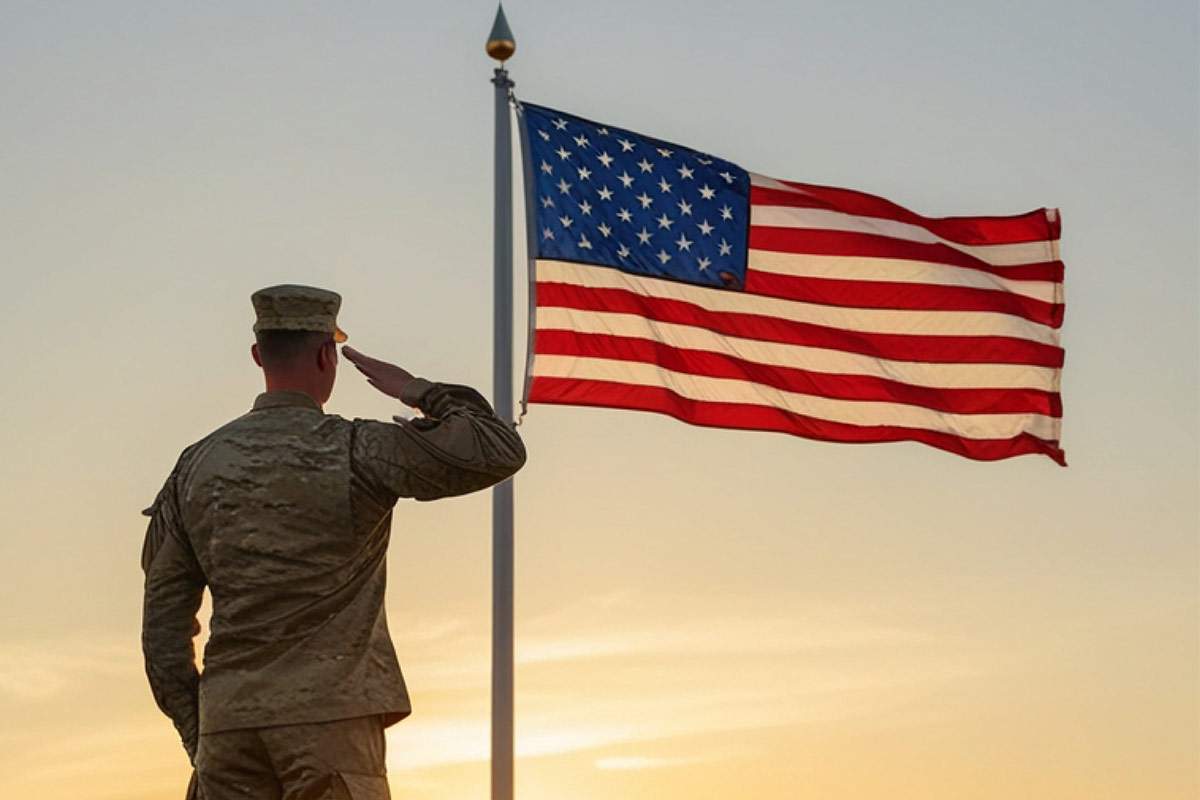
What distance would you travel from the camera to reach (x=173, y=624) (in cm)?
599

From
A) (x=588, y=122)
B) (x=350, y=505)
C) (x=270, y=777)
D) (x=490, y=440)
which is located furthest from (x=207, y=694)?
(x=588, y=122)

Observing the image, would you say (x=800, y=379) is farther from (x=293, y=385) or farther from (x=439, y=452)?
(x=439, y=452)

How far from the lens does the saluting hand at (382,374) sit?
617cm

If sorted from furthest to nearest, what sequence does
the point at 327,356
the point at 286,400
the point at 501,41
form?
the point at 501,41 → the point at 327,356 → the point at 286,400

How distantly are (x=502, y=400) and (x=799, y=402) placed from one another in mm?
3284

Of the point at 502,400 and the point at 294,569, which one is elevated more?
the point at 502,400

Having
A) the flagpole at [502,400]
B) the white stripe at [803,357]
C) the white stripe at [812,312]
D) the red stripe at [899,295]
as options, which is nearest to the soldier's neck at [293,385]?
the flagpole at [502,400]

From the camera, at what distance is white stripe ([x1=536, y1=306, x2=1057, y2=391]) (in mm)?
13000

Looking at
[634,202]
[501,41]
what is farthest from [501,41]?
[634,202]

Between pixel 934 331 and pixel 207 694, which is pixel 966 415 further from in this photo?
pixel 207 694

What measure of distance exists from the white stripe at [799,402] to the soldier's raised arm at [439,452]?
6.74 metres

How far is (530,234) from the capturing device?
13125 mm

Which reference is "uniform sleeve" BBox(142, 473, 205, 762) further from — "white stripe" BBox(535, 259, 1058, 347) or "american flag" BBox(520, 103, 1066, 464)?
"white stripe" BBox(535, 259, 1058, 347)

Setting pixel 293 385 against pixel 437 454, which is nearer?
pixel 437 454
